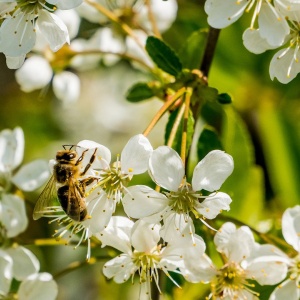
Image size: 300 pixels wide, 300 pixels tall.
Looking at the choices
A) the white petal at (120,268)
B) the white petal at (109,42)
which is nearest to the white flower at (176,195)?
the white petal at (120,268)

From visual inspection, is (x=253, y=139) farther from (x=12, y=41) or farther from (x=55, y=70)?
(x=12, y=41)

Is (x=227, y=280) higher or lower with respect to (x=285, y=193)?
higher

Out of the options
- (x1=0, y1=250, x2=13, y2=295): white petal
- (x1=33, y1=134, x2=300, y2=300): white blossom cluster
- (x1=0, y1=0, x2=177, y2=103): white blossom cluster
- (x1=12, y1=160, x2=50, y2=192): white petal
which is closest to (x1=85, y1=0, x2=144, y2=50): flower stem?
(x1=0, y1=0, x2=177, y2=103): white blossom cluster

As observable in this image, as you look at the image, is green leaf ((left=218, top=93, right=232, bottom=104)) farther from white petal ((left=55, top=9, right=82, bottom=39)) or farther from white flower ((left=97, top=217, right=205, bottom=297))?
white petal ((left=55, top=9, right=82, bottom=39))

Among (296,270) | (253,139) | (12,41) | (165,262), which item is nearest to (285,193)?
(253,139)

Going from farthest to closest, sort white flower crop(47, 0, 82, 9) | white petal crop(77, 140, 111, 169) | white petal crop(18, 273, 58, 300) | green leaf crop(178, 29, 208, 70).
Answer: green leaf crop(178, 29, 208, 70) < white petal crop(18, 273, 58, 300) < white petal crop(77, 140, 111, 169) < white flower crop(47, 0, 82, 9)

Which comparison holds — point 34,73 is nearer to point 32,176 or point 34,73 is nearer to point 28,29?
point 32,176
